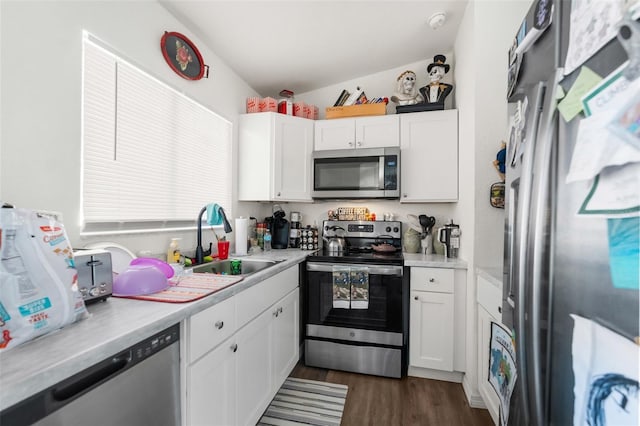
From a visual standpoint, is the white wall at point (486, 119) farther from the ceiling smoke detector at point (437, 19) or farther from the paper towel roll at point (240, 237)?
the paper towel roll at point (240, 237)

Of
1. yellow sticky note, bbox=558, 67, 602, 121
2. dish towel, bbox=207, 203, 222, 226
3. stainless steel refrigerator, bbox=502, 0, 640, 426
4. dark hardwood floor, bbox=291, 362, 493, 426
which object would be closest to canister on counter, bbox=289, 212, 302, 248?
dish towel, bbox=207, 203, 222, 226

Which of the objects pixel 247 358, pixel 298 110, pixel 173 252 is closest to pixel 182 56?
pixel 298 110

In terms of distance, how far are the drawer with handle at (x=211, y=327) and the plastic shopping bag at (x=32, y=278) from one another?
15.3 inches

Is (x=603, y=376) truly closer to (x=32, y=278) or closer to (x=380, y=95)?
(x=32, y=278)

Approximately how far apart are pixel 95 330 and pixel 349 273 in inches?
65.0

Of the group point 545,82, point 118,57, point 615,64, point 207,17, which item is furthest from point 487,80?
point 118,57

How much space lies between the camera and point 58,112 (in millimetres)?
1218

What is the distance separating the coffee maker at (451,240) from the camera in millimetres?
2262

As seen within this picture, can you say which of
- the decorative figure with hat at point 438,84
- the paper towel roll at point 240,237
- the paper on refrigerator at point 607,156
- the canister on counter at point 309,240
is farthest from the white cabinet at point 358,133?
the paper on refrigerator at point 607,156

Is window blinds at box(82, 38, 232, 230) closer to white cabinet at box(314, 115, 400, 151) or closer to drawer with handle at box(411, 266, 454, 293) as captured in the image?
white cabinet at box(314, 115, 400, 151)

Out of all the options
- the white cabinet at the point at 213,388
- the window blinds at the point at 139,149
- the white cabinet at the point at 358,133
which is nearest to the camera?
the white cabinet at the point at 213,388

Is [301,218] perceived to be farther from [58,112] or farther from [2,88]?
[2,88]

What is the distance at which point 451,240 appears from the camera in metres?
2.28

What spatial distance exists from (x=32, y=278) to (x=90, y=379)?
0.30 meters
